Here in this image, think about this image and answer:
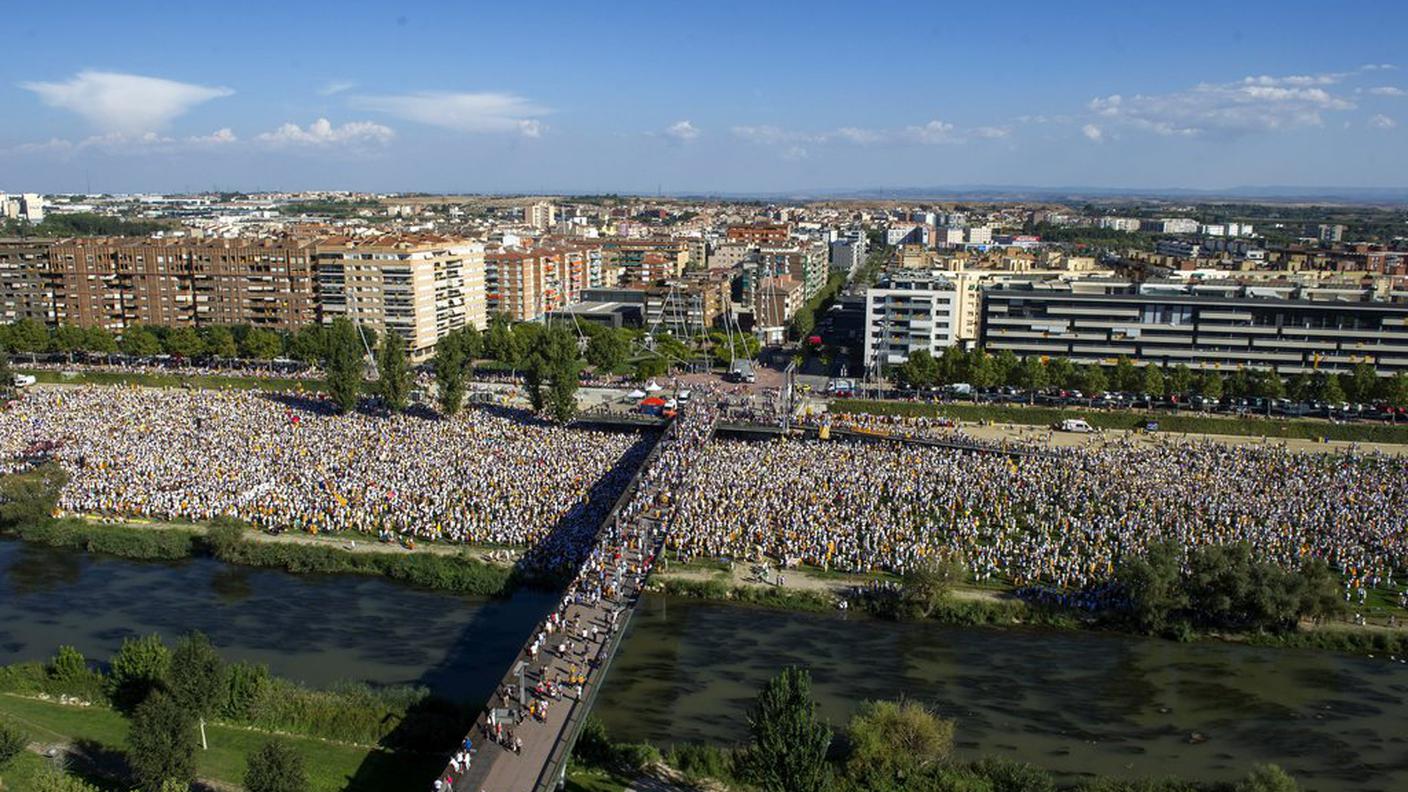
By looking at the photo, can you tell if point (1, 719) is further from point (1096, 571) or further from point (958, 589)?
point (1096, 571)

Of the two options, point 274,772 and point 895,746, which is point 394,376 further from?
point 895,746

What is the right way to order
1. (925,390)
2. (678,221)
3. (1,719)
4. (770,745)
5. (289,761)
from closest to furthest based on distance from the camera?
1. (289,761)
2. (770,745)
3. (1,719)
4. (925,390)
5. (678,221)

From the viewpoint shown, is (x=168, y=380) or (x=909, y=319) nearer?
(x=168, y=380)

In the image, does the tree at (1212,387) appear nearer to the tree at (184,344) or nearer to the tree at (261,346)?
the tree at (261,346)

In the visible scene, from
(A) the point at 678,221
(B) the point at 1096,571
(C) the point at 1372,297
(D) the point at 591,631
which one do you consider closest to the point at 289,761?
(D) the point at 591,631

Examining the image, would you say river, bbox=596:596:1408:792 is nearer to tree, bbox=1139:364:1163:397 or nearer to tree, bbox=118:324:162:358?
tree, bbox=1139:364:1163:397

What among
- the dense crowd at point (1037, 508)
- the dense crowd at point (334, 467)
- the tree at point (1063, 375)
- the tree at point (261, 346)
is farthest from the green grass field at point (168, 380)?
the tree at point (1063, 375)

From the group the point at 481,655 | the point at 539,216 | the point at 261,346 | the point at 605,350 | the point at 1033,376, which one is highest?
the point at 539,216

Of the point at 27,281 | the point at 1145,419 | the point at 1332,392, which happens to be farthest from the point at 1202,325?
the point at 27,281
